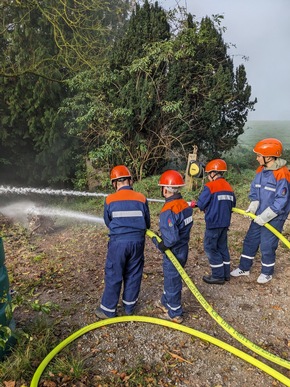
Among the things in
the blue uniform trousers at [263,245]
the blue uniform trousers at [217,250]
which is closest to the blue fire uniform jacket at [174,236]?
the blue uniform trousers at [217,250]

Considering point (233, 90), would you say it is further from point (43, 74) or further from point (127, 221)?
point (127, 221)

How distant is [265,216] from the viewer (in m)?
4.41

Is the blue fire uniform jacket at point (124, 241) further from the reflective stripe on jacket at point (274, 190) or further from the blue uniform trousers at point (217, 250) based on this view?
the reflective stripe on jacket at point (274, 190)

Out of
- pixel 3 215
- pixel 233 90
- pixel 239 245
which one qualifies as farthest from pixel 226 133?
pixel 3 215

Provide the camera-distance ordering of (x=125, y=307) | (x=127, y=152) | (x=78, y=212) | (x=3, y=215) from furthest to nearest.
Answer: (x=127, y=152)
(x=78, y=212)
(x=3, y=215)
(x=125, y=307)

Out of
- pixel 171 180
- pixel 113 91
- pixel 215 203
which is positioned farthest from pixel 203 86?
pixel 171 180

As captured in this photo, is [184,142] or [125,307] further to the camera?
[184,142]

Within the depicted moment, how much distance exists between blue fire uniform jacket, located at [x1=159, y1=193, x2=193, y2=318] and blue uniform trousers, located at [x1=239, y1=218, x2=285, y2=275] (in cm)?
150

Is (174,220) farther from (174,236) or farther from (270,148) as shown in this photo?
(270,148)

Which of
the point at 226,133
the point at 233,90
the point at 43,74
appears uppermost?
the point at 43,74

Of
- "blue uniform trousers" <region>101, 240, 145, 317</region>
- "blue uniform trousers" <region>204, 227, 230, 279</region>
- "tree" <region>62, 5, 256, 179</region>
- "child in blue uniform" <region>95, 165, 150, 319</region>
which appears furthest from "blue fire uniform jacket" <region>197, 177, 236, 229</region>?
"tree" <region>62, 5, 256, 179</region>

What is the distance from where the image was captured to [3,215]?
9.17 meters

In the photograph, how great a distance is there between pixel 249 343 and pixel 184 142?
8039 millimetres

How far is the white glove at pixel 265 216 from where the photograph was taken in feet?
14.3
